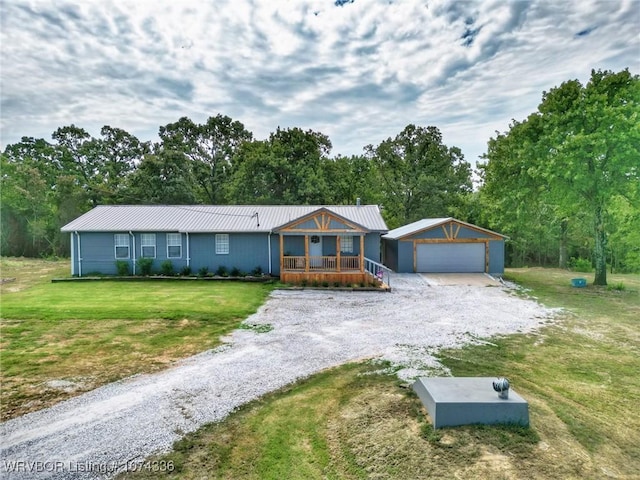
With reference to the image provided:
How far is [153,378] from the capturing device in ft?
19.3

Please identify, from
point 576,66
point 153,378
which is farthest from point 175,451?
point 576,66

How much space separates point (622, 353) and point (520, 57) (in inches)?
443

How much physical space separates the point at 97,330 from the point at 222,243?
931cm

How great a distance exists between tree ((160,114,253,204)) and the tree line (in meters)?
0.10

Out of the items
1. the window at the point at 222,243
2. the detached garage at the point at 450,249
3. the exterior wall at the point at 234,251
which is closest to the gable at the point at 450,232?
the detached garage at the point at 450,249

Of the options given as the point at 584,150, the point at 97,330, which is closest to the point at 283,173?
the point at 584,150

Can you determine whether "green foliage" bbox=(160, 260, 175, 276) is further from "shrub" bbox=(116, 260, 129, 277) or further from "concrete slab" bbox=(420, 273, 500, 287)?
"concrete slab" bbox=(420, 273, 500, 287)

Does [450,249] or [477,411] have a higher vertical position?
[450,249]

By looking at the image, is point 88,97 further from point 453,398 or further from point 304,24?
point 453,398

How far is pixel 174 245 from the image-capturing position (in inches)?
690

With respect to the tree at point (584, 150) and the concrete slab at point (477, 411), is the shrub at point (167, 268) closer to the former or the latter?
the concrete slab at point (477, 411)

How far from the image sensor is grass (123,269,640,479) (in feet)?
11.8

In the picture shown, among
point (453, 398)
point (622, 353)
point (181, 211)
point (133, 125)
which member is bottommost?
point (622, 353)

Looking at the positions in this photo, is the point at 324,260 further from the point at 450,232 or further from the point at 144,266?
the point at 144,266
